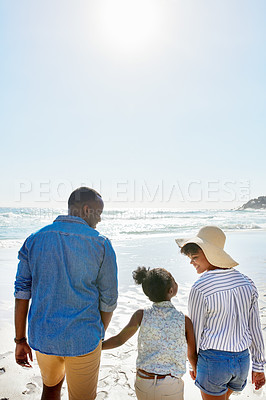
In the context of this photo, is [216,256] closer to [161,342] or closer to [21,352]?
[161,342]

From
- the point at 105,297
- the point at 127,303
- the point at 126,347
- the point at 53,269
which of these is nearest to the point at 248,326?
the point at 105,297

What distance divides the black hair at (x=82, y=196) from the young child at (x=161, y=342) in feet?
1.92

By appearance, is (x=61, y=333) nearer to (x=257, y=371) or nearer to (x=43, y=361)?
(x=43, y=361)

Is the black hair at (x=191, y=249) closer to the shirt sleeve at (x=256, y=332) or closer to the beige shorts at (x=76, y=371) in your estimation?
the shirt sleeve at (x=256, y=332)

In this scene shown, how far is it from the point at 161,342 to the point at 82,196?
981mm

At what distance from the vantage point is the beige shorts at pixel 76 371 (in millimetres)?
1804

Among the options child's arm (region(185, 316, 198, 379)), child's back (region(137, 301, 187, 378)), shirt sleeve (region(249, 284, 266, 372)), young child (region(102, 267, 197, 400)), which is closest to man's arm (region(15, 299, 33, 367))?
young child (region(102, 267, 197, 400))

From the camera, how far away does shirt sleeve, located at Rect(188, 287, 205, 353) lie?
1.83 meters

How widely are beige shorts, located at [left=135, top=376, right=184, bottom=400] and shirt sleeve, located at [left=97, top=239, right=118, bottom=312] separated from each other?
0.45 metres

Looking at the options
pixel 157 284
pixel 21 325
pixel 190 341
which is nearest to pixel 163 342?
pixel 190 341

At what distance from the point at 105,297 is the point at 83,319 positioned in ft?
0.60

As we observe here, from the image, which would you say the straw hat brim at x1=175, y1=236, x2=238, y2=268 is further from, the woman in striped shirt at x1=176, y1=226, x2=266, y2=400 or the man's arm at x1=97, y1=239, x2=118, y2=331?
the man's arm at x1=97, y1=239, x2=118, y2=331

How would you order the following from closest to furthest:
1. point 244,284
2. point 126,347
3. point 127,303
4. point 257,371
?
point 244,284 < point 257,371 < point 126,347 < point 127,303

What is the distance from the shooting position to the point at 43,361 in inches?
71.7
